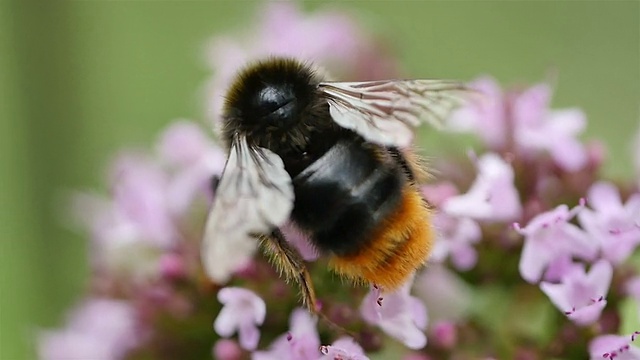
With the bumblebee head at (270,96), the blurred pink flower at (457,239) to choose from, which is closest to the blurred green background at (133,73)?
the blurred pink flower at (457,239)

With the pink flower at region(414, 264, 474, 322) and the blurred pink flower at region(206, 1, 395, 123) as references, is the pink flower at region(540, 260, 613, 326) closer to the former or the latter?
the pink flower at region(414, 264, 474, 322)

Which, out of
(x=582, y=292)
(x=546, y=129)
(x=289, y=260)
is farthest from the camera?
(x=546, y=129)

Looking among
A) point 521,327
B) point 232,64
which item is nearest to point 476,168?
point 521,327

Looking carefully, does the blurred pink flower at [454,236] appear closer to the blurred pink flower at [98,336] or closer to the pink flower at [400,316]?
the pink flower at [400,316]

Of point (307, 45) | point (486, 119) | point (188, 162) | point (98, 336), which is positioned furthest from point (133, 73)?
point (486, 119)

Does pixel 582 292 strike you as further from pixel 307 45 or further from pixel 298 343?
pixel 307 45

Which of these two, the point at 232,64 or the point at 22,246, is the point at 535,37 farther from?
the point at 22,246
